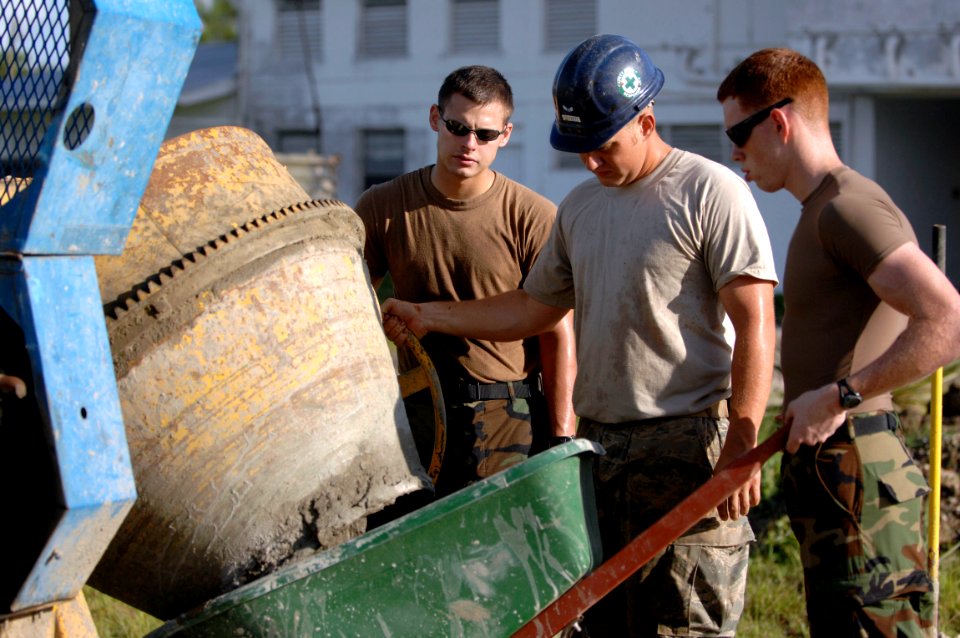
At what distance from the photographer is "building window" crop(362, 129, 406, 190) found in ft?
65.4

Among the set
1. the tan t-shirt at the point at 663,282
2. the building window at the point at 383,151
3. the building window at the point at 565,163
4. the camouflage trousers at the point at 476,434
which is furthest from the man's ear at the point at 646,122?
the building window at the point at 383,151

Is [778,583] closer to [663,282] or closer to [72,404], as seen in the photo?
[663,282]

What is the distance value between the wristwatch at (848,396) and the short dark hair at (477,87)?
1683 millimetres

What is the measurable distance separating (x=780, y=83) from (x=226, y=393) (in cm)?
160

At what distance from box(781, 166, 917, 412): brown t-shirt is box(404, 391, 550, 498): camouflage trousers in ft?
4.07

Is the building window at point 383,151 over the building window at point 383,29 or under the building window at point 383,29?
under

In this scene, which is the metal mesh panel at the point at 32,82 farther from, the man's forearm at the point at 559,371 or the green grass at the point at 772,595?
the green grass at the point at 772,595

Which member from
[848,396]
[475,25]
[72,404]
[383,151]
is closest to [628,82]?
[848,396]

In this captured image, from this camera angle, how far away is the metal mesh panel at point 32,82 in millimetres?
2279

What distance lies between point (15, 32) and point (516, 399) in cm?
211

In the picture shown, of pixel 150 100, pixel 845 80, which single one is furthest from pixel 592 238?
pixel 845 80

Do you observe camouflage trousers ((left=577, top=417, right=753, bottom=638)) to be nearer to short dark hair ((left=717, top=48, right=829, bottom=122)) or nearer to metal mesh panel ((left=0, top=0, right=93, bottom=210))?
short dark hair ((left=717, top=48, right=829, bottom=122))

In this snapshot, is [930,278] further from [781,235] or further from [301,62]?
[301,62]

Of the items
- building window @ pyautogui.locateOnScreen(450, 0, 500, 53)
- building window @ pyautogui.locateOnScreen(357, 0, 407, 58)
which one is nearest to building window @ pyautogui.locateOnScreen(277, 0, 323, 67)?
building window @ pyautogui.locateOnScreen(357, 0, 407, 58)
